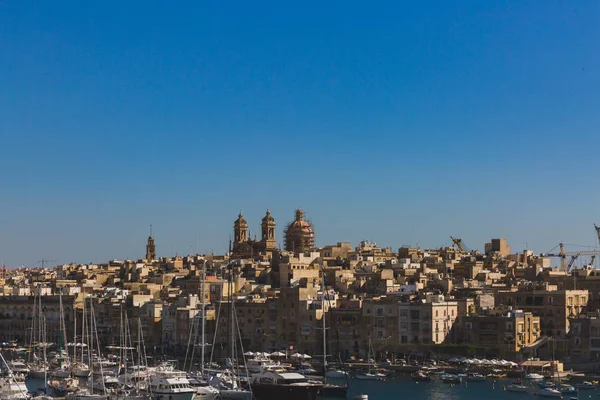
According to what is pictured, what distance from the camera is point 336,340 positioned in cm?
6538

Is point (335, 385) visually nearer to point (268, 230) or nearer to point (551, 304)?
point (551, 304)

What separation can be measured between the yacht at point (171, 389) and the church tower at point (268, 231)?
59846mm

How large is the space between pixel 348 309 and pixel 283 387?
1905 cm

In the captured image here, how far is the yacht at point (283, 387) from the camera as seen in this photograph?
47.8 m

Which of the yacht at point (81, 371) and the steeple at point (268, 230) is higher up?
the steeple at point (268, 230)

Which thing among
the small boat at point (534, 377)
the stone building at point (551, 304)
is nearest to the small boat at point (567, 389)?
the small boat at point (534, 377)

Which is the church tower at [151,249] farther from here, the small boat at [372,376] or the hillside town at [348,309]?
the small boat at [372,376]

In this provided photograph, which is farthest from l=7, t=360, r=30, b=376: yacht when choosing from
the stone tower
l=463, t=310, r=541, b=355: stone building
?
the stone tower

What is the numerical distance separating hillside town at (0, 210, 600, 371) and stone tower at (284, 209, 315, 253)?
3.54 metres

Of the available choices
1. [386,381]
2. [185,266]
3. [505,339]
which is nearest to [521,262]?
[185,266]

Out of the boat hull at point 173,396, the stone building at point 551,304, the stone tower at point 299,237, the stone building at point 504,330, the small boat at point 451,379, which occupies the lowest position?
the small boat at point 451,379

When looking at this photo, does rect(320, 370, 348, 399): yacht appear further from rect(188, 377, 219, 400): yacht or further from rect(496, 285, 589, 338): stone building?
rect(496, 285, 589, 338): stone building

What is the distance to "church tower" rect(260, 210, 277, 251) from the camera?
348 feet

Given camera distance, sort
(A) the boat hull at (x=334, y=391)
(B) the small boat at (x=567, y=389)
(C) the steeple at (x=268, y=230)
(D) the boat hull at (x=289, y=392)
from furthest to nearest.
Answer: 1. (C) the steeple at (x=268, y=230)
2. (B) the small boat at (x=567, y=389)
3. (A) the boat hull at (x=334, y=391)
4. (D) the boat hull at (x=289, y=392)
